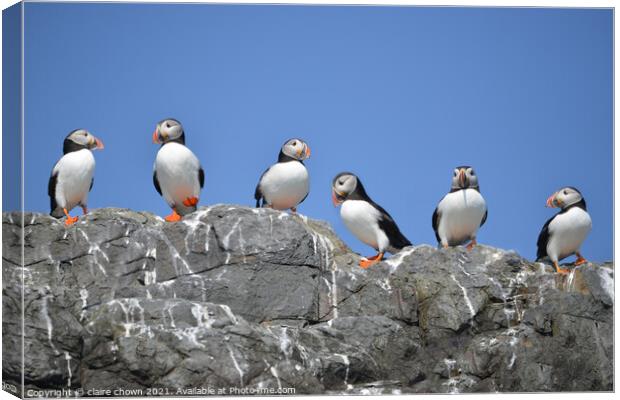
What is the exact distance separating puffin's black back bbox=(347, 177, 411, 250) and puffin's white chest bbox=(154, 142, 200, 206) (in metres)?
1.84

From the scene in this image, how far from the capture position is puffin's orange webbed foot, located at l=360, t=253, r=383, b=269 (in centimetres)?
1753

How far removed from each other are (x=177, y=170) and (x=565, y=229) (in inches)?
178

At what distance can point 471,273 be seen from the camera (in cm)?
1738

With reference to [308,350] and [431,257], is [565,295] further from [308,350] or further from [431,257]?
[308,350]

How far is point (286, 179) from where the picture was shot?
17641 mm

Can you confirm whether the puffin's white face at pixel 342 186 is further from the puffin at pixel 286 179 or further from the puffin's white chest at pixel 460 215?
the puffin's white chest at pixel 460 215

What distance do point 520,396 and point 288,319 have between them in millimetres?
2631

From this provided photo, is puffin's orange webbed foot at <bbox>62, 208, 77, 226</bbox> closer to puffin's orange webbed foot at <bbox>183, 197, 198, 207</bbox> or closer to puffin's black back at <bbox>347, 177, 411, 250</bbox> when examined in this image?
puffin's orange webbed foot at <bbox>183, 197, 198, 207</bbox>

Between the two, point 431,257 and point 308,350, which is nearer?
point 308,350

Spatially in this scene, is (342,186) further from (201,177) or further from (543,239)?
(543,239)

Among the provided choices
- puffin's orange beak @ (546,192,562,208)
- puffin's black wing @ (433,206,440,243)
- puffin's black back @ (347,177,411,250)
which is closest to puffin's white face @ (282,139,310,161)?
puffin's black back @ (347,177,411,250)

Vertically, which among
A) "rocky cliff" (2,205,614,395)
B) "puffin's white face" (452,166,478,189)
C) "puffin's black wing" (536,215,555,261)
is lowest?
"rocky cliff" (2,205,614,395)

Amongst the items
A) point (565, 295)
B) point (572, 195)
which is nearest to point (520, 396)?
point (565, 295)

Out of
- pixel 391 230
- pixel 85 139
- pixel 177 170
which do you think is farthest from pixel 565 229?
pixel 85 139
